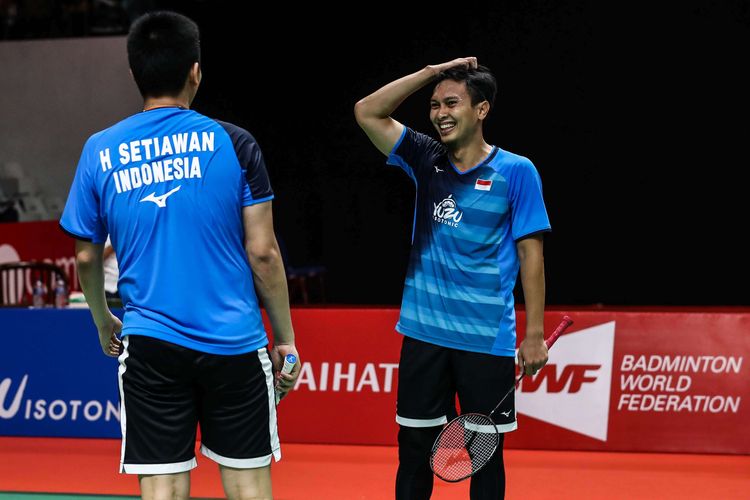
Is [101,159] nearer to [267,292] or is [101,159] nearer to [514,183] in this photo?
[267,292]

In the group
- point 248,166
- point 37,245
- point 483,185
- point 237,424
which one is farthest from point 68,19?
point 237,424

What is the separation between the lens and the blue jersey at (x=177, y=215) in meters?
2.39

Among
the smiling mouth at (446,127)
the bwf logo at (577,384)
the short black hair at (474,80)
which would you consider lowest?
the bwf logo at (577,384)

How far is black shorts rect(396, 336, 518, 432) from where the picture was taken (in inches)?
130

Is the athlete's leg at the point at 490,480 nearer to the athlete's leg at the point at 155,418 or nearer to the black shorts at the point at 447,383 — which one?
the black shorts at the point at 447,383

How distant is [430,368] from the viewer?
333 cm

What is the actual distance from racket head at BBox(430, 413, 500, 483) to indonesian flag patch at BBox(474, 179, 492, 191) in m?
0.72

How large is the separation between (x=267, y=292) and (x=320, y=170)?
749 cm

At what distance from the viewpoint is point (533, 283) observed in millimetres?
3242

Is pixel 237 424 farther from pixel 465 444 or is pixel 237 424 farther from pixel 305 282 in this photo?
pixel 305 282

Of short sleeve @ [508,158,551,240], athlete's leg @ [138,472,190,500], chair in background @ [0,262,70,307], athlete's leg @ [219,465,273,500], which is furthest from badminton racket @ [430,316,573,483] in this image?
chair in background @ [0,262,70,307]

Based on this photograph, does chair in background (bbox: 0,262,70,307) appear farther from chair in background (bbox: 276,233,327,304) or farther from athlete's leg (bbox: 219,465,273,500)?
athlete's leg (bbox: 219,465,273,500)

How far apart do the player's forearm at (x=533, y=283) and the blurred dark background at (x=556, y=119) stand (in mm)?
5960

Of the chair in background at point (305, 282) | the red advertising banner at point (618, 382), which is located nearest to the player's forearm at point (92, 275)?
the red advertising banner at point (618, 382)
